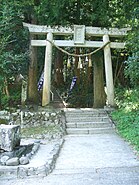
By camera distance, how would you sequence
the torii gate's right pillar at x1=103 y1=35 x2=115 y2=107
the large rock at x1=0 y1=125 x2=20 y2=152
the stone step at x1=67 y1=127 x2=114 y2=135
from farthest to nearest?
the torii gate's right pillar at x1=103 y1=35 x2=115 y2=107
the stone step at x1=67 y1=127 x2=114 y2=135
the large rock at x1=0 y1=125 x2=20 y2=152

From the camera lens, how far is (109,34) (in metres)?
11.5

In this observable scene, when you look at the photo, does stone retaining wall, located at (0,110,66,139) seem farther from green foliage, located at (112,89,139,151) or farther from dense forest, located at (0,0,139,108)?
green foliage, located at (112,89,139,151)

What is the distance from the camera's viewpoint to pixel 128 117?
9539 mm

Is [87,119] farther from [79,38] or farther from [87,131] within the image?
[79,38]

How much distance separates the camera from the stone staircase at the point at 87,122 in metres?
9.74

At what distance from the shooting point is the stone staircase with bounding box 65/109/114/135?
9742mm

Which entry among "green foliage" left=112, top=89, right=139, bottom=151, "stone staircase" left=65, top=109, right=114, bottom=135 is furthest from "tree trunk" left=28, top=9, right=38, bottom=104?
"green foliage" left=112, top=89, right=139, bottom=151

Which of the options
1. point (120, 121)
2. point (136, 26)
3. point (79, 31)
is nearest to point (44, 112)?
point (120, 121)

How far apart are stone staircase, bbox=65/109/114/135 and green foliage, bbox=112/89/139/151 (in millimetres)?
370

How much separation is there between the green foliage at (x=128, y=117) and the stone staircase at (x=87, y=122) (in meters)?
0.37

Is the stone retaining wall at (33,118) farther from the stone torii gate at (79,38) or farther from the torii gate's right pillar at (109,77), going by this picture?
the torii gate's right pillar at (109,77)

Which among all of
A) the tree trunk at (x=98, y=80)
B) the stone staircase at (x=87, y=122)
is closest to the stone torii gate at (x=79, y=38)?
the stone staircase at (x=87, y=122)

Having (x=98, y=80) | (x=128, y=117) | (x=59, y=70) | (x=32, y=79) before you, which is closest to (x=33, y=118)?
(x=32, y=79)

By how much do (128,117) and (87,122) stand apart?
5.09ft
